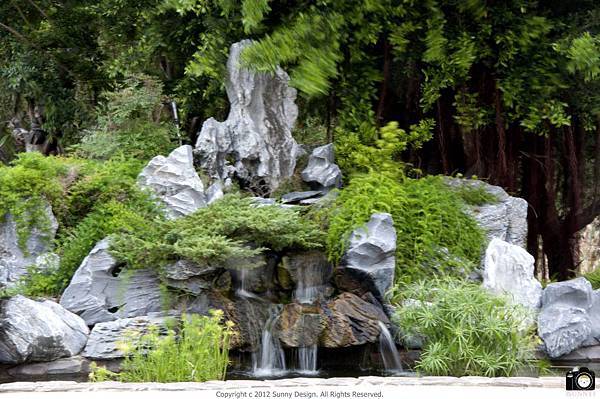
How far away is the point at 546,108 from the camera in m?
11.0

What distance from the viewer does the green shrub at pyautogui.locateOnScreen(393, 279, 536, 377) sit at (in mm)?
6461

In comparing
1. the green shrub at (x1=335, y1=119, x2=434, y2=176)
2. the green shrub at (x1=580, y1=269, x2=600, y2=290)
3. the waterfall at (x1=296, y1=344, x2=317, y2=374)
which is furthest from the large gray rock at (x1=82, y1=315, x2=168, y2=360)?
the green shrub at (x1=580, y1=269, x2=600, y2=290)

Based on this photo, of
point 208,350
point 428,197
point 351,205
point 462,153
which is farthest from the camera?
point 462,153

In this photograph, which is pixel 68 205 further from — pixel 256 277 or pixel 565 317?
pixel 565 317

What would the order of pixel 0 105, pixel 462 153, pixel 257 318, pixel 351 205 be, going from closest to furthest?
pixel 257 318 → pixel 351 205 → pixel 462 153 → pixel 0 105

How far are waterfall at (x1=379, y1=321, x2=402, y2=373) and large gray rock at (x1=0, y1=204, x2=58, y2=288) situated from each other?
374cm

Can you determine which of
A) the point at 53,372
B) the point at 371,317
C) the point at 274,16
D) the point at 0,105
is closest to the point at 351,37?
the point at 274,16

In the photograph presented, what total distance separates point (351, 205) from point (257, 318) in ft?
5.62

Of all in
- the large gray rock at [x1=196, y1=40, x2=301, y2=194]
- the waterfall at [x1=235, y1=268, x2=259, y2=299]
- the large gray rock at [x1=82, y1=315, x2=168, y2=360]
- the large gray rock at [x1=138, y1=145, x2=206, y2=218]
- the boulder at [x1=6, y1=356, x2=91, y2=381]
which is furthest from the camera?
the large gray rock at [x1=196, y1=40, x2=301, y2=194]

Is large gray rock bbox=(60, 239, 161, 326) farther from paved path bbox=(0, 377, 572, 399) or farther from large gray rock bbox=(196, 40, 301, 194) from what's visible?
paved path bbox=(0, 377, 572, 399)

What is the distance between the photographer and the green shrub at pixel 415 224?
8.58 m

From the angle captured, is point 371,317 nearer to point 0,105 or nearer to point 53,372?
point 53,372

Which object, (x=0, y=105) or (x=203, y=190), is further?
(x=0, y=105)

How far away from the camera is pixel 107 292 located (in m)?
8.09
